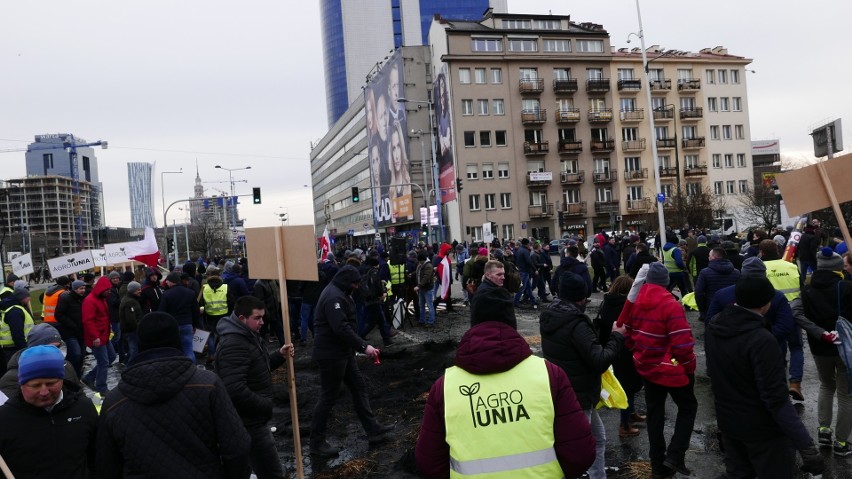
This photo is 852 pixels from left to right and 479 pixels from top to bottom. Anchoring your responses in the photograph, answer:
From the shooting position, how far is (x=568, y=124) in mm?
59750

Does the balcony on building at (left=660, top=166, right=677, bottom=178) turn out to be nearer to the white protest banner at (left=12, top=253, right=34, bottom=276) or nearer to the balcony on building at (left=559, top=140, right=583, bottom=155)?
the balcony on building at (left=559, top=140, right=583, bottom=155)

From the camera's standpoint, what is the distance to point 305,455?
652 cm

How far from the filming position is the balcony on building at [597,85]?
59250 mm

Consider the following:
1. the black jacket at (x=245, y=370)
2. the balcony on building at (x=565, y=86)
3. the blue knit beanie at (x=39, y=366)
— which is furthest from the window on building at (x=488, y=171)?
the blue knit beanie at (x=39, y=366)

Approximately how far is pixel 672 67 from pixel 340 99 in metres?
81.8

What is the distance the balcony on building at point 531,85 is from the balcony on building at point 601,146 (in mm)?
7431

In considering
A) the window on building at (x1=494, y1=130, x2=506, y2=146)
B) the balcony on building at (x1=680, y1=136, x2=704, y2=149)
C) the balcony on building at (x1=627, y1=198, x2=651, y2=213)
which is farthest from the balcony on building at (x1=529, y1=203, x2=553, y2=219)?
the balcony on building at (x1=680, y1=136, x2=704, y2=149)

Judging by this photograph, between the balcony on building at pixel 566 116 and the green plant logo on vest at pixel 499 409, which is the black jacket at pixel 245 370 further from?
the balcony on building at pixel 566 116

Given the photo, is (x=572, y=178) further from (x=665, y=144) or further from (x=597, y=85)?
(x=665, y=144)

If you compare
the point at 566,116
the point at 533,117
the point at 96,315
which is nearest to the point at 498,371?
the point at 96,315

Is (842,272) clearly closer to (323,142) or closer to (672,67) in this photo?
(672,67)

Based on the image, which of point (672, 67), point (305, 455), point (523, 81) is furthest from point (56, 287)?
point (672, 67)

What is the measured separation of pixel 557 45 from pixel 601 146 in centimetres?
1066

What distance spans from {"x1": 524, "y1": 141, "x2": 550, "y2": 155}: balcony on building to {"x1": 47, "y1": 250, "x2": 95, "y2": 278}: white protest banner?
154 feet
